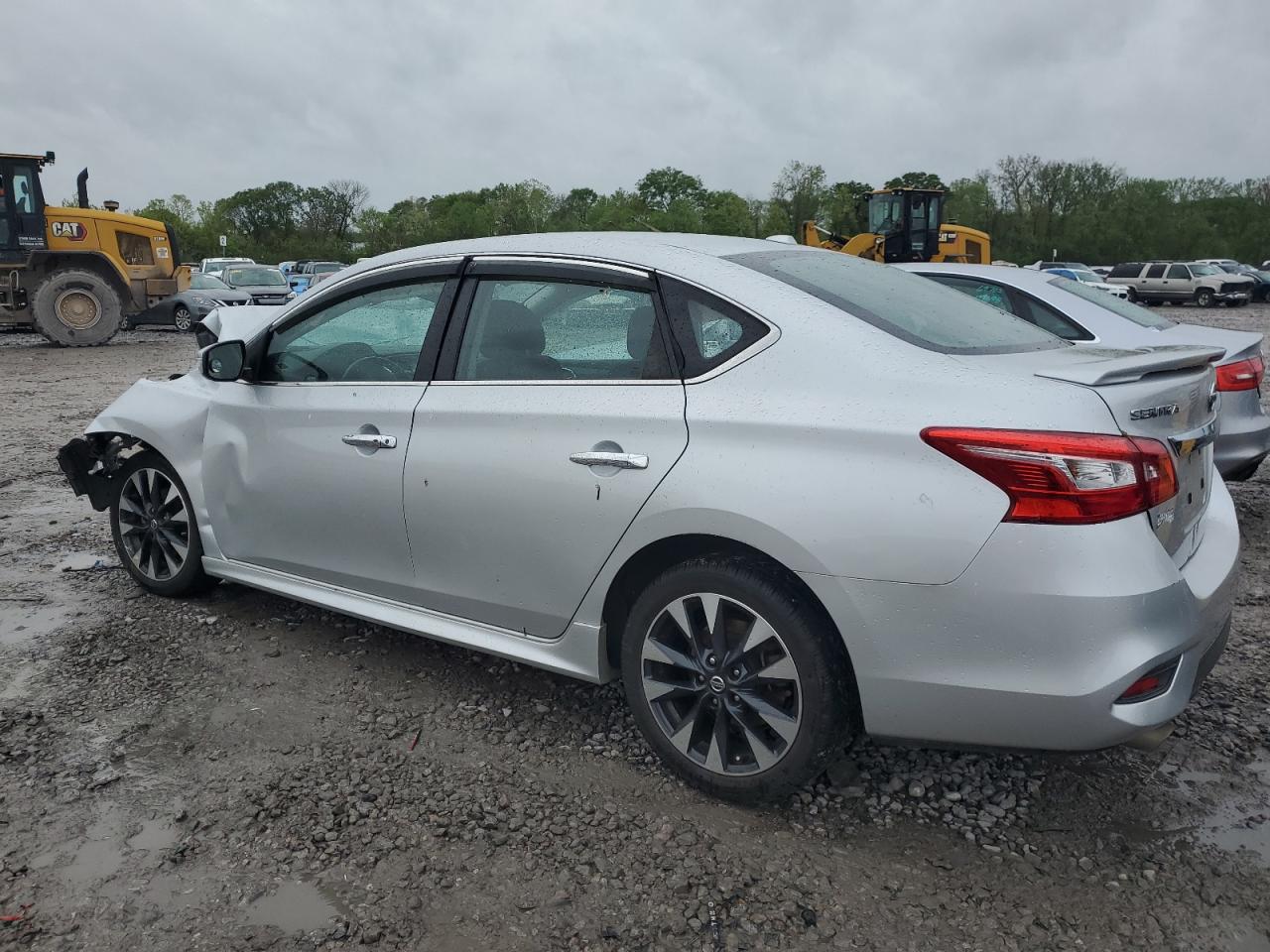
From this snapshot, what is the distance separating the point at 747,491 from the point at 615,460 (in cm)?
44

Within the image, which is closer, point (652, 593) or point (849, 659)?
point (849, 659)

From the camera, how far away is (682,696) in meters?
2.96

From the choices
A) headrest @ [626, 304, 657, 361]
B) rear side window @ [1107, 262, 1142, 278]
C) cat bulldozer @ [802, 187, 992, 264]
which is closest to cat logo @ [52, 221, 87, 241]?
cat bulldozer @ [802, 187, 992, 264]

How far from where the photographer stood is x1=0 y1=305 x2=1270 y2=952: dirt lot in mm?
2443

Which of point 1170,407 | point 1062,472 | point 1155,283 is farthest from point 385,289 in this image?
point 1155,283

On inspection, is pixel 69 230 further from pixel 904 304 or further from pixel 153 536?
pixel 904 304

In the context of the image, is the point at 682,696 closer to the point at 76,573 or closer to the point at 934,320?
the point at 934,320

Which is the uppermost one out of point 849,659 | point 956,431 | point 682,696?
point 956,431

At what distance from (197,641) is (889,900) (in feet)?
9.63

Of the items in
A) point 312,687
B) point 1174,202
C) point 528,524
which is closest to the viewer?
point 528,524

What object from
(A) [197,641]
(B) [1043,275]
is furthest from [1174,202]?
(A) [197,641]

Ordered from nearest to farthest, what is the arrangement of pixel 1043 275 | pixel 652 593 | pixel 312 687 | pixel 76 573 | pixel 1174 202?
pixel 652 593 → pixel 312 687 → pixel 76 573 → pixel 1043 275 → pixel 1174 202

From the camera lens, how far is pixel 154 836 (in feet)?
9.25

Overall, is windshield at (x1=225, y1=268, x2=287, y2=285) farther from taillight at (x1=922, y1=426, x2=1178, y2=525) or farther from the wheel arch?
taillight at (x1=922, y1=426, x2=1178, y2=525)
